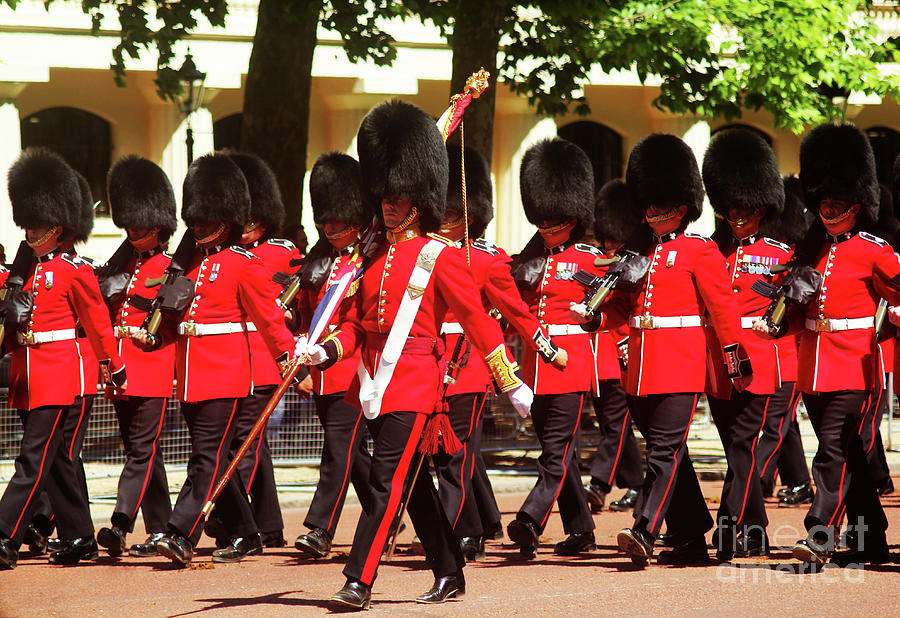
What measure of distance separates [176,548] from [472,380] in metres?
1.59

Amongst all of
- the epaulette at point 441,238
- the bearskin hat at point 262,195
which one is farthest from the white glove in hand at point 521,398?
the bearskin hat at point 262,195

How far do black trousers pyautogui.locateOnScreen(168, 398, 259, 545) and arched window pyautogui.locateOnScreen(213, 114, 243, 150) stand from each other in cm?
1550

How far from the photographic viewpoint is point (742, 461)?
22.9 feet

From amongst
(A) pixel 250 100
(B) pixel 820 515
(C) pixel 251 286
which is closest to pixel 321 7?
(A) pixel 250 100

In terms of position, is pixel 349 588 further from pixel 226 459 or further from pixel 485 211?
pixel 485 211

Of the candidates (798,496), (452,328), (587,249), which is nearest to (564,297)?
(587,249)

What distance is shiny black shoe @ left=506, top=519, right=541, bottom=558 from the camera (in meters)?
7.11

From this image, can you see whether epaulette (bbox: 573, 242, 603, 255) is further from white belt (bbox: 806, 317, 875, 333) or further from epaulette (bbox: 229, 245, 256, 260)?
epaulette (bbox: 229, 245, 256, 260)

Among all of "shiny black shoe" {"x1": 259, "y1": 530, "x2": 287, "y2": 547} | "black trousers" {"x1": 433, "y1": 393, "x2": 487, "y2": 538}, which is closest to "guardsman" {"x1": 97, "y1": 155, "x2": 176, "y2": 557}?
"shiny black shoe" {"x1": 259, "y1": 530, "x2": 287, "y2": 547}

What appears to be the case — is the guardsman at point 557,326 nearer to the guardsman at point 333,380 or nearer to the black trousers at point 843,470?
the guardsman at point 333,380

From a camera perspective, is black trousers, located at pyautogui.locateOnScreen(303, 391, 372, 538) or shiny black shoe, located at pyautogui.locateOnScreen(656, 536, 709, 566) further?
black trousers, located at pyautogui.locateOnScreen(303, 391, 372, 538)

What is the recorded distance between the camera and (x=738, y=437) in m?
7.02

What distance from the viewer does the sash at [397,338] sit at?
5.89m

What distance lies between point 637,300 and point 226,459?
2.09 metres
